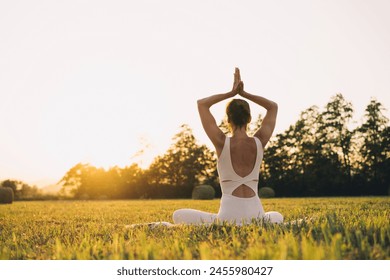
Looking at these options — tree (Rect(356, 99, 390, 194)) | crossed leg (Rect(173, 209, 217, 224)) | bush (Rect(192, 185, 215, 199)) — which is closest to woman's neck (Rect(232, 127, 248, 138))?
crossed leg (Rect(173, 209, 217, 224))

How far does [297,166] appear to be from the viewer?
37.8 m

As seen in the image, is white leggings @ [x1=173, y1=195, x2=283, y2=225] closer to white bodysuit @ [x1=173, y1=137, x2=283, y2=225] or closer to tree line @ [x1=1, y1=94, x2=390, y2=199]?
white bodysuit @ [x1=173, y1=137, x2=283, y2=225]

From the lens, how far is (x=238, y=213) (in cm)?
421

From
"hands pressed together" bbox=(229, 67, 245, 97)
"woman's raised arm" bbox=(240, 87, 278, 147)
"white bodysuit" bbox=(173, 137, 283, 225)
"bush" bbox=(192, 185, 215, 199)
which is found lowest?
"bush" bbox=(192, 185, 215, 199)

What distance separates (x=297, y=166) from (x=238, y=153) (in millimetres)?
35443

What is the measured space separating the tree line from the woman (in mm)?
24689

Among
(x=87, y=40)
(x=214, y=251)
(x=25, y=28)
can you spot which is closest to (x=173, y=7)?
(x=87, y=40)

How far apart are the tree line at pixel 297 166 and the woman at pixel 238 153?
2469cm

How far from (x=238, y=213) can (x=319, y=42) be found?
3.79 meters

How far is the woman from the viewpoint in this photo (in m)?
4.04
